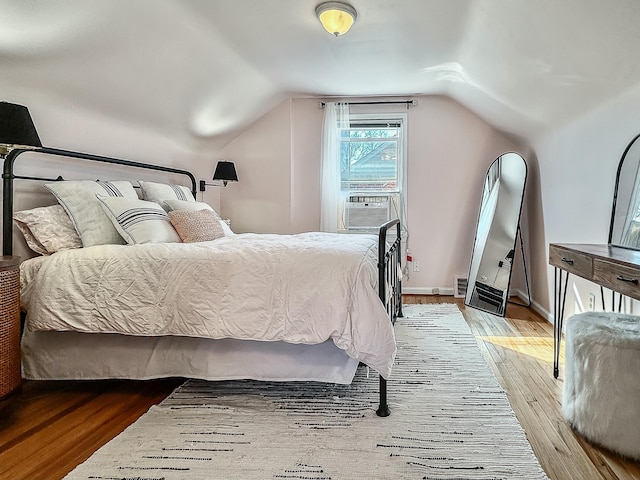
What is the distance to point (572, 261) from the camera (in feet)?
7.21

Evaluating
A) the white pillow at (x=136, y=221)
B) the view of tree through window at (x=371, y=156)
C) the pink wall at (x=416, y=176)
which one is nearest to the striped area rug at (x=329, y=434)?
the white pillow at (x=136, y=221)

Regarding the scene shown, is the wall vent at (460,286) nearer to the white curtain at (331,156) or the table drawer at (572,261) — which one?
the white curtain at (331,156)

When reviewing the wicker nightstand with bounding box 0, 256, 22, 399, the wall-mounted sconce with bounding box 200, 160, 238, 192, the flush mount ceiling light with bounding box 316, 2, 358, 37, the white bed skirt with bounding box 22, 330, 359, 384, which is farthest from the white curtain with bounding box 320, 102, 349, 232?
the wicker nightstand with bounding box 0, 256, 22, 399

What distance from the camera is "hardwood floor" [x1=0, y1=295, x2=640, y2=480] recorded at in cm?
158

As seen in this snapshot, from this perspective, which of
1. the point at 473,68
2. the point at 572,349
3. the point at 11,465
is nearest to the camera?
the point at 11,465

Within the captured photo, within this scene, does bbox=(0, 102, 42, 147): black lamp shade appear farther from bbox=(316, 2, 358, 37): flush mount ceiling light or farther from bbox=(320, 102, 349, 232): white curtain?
bbox=(320, 102, 349, 232): white curtain

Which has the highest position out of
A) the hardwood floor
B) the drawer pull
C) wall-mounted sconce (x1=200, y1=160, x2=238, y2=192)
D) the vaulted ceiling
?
the vaulted ceiling

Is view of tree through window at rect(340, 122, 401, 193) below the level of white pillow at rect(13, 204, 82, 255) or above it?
above

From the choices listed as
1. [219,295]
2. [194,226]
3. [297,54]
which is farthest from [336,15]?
[219,295]

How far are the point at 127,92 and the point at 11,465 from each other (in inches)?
92.8

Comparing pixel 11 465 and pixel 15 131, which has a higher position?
pixel 15 131

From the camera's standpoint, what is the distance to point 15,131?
1970mm

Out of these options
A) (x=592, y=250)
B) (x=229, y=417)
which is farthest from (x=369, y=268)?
(x=592, y=250)

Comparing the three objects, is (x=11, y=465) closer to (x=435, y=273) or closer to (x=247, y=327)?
(x=247, y=327)
